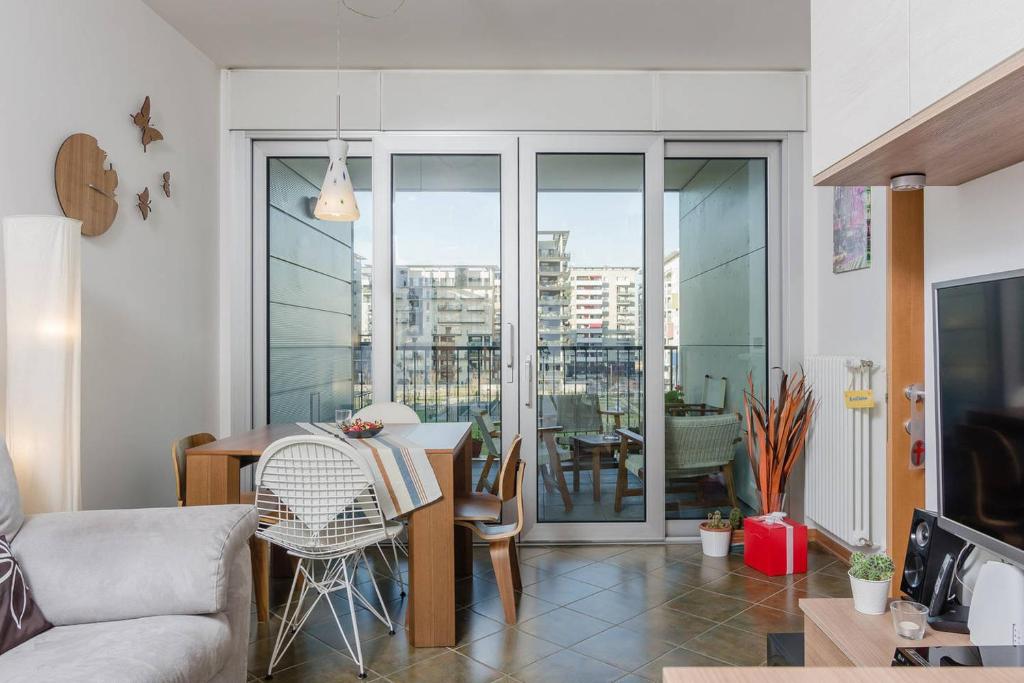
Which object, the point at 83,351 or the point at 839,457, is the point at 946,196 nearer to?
the point at 839,457

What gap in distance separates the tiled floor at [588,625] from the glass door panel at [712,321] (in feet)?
1.69

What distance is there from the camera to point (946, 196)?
1909mm

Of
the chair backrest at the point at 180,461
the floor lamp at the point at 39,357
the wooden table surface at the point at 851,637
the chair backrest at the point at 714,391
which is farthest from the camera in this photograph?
the chair backrest at the point at 714,391

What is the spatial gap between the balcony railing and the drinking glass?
2534mm

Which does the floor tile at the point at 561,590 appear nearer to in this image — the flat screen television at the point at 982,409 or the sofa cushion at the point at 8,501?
the flat screen television at the point at 982,409

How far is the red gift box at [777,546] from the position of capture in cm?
353

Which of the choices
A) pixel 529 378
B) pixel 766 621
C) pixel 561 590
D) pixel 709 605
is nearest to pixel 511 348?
pixel 529 378

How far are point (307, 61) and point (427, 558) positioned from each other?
2.81 m

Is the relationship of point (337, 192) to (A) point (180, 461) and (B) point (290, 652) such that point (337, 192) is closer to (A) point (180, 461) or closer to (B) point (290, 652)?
(A) point (180, 461)

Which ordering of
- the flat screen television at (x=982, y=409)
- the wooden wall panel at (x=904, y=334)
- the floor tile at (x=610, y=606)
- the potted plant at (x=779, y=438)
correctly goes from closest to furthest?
1. the flat screen television at (x=982, y=409)
2. the wooden wall panel at (x=904, y=334)
3. the floor tile at (x=610, y=606)
4. the potted plant at (x=779, y=438)

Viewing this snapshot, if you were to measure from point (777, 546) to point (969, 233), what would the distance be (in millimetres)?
2163

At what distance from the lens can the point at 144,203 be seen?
129 inches

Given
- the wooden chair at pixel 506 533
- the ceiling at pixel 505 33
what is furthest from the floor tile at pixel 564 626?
the ceiling at pixel 505 33

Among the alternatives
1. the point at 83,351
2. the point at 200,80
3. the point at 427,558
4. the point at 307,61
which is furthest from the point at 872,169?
the point at 200,80
